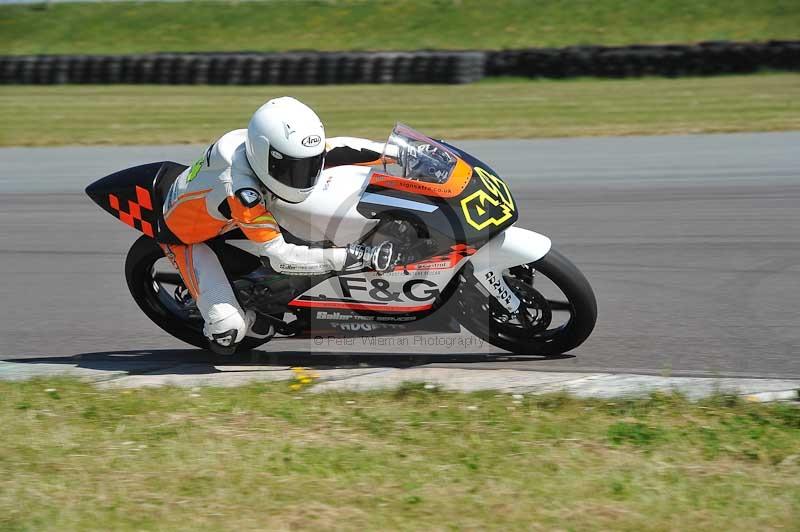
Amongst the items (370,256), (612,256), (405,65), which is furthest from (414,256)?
(405,65)

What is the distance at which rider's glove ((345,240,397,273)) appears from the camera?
18.1ft

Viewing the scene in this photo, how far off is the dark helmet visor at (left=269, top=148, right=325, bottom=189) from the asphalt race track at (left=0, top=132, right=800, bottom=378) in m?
1.19

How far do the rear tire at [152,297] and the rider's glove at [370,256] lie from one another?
1.05 meters

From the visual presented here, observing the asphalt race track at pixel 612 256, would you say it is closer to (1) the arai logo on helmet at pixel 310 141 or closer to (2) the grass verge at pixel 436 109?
(1) the arai logo on helmet at pixel 310 141

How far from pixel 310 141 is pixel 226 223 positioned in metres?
0.77

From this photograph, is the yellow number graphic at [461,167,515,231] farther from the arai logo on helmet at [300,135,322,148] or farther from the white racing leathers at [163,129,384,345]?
the arai logo on helmet at [300,135,322,148]

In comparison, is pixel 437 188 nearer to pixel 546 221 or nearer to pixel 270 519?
pixel 270 519

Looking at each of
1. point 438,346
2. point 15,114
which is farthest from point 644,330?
point 15,114

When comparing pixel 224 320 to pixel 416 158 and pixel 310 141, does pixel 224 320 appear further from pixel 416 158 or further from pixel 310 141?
pixel 416 158

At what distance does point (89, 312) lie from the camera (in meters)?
7.27

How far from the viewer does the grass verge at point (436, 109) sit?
51.1ft

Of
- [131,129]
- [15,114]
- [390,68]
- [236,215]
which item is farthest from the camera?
[390,68]

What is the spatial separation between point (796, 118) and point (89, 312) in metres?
11.7

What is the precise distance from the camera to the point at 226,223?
5770 millimetres
